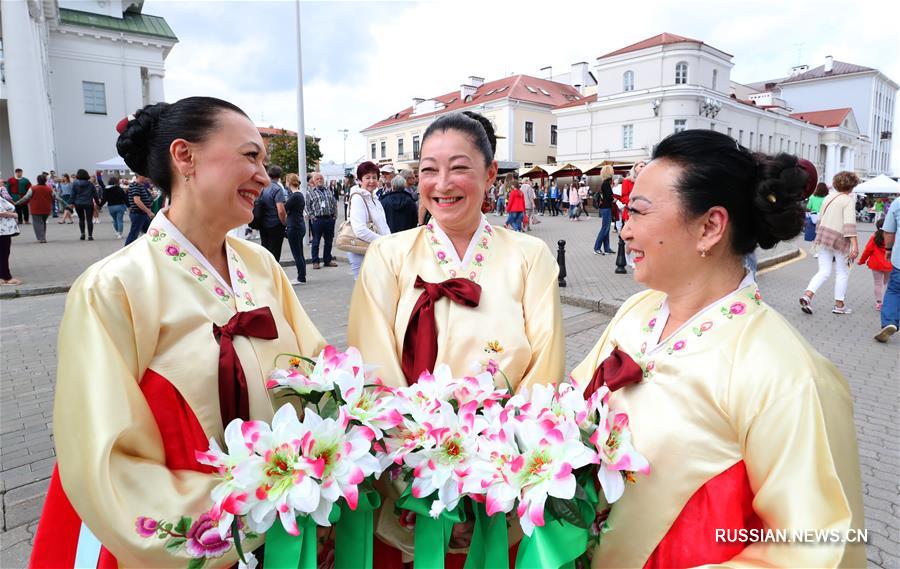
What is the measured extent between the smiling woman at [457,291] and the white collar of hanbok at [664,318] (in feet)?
1.57

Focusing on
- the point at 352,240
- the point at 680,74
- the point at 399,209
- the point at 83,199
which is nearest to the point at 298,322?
the point at 352,240

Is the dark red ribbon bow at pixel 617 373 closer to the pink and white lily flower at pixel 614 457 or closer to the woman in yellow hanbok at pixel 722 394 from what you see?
the woman in yellow hanbok at pixel 722 394

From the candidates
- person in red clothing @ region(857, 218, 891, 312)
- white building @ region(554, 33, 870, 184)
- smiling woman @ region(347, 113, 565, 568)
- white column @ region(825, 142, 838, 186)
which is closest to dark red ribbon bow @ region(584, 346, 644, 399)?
smiling woman @ region(347, 113, 565, 568)

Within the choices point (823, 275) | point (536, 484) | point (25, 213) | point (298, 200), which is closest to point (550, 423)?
point (536, 484)

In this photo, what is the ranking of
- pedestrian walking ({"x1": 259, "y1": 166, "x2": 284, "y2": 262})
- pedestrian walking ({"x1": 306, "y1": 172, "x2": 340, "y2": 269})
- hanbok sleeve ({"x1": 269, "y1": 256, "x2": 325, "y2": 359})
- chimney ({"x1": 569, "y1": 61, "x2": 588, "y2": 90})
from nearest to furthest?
hanbok sleeve ({"x1": 269, "y1": 256, "x2": 325, "y2": 359}) → pedestrian walking ({"x1": 259, "y1": 166, "x2": 284, "y2": 262}) → pedestrian walking ({"x1": 306, "y1": 172, "x2": 340, "y2": 269}) → chimney ({"x1": 569, "y1": 61, "x2": 588, "y2": 90})

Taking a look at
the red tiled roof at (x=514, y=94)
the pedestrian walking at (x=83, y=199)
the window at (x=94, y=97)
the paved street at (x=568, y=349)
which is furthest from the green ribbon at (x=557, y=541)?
the red tiled roof at (x=514, y=94)

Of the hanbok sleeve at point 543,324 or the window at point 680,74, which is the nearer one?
the hanbok sleeve at point 543,324

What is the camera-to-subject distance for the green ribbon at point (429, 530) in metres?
1.49

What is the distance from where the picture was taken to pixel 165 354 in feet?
5.05

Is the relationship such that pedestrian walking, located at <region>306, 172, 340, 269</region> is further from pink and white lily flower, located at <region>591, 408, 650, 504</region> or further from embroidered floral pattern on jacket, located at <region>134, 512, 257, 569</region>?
pink and white lily flower, located at <region>591, 408, 650, 504</region>

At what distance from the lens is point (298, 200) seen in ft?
31.1

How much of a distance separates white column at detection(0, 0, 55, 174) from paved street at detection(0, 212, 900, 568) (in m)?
10.0

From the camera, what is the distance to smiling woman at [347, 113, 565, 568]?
2.05 metres

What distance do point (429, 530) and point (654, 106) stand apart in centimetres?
3797
